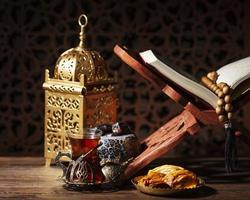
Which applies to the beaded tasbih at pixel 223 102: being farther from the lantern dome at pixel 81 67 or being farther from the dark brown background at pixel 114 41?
the dark brown background at pixel 114 41

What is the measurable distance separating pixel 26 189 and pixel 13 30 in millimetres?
1093

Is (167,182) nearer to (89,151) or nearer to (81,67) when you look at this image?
(89,151)

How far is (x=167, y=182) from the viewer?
179 centimetres

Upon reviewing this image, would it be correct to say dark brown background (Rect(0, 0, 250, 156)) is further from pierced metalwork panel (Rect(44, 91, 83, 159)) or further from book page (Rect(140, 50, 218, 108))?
book page (Rect(140, 50, 218, 108))

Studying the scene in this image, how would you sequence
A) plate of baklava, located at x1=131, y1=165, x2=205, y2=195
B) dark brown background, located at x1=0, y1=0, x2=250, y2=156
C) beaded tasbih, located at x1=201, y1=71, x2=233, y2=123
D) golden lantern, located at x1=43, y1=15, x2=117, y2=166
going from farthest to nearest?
dark brown background, located at x1=0, y1=0, x2=250, y2=156 → golden lantern, located at x1=43, y1=15, x2=117, y2=166 → beaded tasbih, located at x1=201, y1=71, x2=233, y2=123 → plate of baklava, located at x1=131, y1=165, x2=205, y2=195

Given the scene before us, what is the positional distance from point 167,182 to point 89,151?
0.25 m

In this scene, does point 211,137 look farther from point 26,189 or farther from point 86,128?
point 26,189

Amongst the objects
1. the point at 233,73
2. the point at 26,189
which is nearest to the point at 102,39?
the point at 233,73

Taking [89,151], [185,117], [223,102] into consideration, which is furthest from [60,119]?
[223,102]

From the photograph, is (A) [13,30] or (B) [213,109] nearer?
(B) [213,109]

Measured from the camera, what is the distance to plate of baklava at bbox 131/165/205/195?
5.77 feet

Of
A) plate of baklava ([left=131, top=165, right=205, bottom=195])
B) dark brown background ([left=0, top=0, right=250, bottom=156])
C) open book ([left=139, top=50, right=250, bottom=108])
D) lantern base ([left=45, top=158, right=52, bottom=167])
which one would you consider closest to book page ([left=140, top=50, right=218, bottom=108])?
open book ([left=139, top=50, right=250, bottom=108])

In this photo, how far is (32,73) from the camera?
9.09 feet

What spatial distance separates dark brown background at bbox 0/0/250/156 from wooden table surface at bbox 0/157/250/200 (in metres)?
0.57
